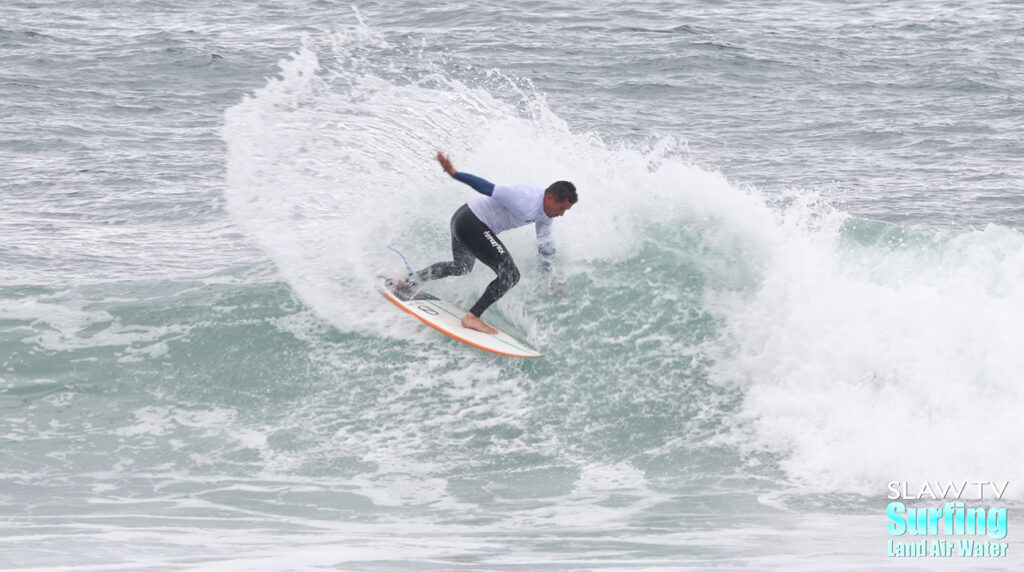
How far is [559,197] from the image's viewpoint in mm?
9023

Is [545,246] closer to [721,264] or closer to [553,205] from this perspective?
[553,205]

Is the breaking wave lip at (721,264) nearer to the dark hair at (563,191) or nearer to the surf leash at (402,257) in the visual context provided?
the surf leash at (402,257)

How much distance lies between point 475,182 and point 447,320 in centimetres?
138

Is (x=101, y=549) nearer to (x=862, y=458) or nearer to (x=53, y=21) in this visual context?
(x=862, y=458)

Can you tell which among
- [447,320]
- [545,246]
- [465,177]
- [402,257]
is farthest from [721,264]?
[402,257]

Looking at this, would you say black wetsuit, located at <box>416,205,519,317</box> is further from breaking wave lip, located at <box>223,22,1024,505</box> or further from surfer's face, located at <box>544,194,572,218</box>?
breaking wave lip, located at <box>223,22,1024,505</box>

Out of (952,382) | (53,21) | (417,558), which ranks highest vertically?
(53,21)

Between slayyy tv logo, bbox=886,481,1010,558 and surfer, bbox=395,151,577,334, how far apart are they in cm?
330

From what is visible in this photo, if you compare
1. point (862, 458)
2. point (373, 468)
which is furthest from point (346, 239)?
point (862, 458)

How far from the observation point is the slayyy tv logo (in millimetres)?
6977

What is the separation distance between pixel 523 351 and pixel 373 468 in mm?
1771

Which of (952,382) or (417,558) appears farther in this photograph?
(952,382)

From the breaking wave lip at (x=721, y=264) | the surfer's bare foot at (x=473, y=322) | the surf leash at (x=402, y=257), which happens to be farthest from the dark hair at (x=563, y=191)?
the surf leash at (x=402, y=257)

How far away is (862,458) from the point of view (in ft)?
27.5
